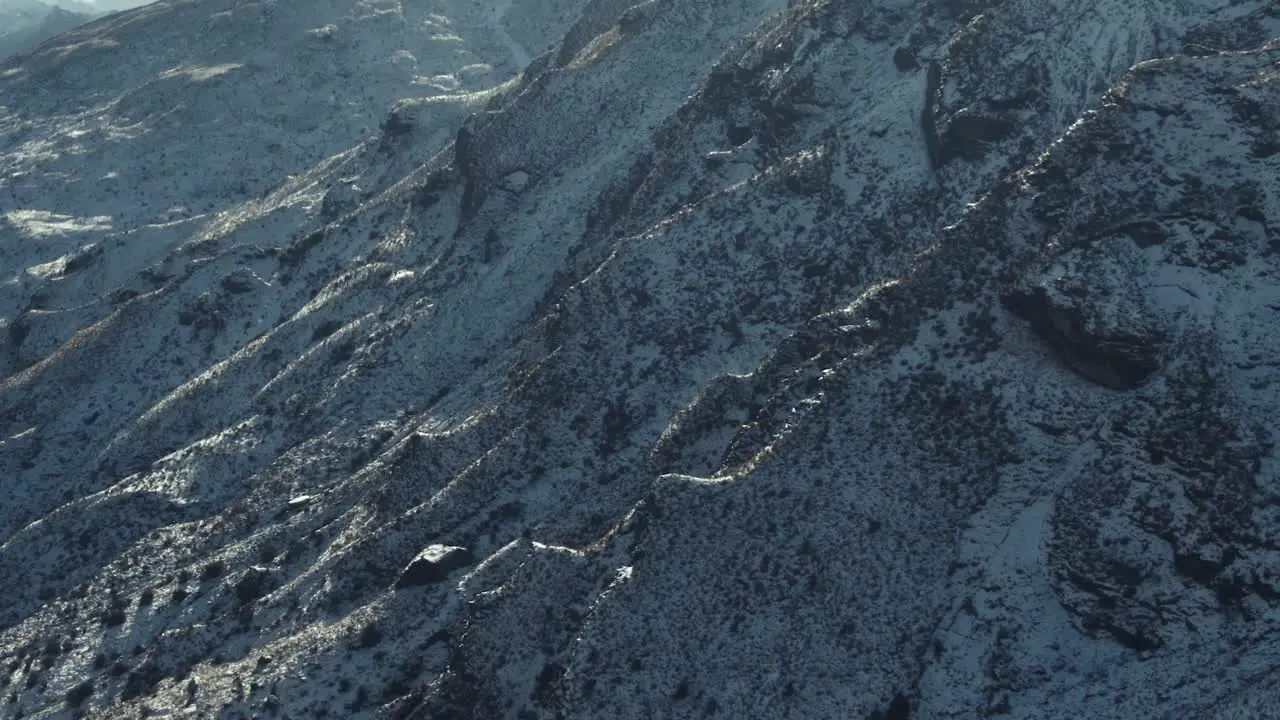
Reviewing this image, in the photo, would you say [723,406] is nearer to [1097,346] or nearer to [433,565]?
[433,565]

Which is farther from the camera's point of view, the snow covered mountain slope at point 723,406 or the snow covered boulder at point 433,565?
the snow covered boulder at point 433,565

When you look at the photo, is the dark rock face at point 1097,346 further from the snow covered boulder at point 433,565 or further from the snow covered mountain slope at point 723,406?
the snow covered boulder at point 433,565

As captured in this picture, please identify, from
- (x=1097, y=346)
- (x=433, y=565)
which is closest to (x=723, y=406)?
(x=433, y=565)

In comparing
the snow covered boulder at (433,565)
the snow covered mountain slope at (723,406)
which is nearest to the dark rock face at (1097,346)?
the snow covered mountain slope at (723,406)

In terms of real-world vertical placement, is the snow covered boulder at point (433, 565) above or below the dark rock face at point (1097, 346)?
below

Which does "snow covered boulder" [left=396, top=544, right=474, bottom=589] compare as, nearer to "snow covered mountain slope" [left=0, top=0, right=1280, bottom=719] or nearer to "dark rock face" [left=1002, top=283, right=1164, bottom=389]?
"snow covered mountain slope" [left=0, top=0, right=1280, bottom=719]

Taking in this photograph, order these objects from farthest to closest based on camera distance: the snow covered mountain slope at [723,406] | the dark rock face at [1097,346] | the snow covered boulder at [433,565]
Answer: the snow covered boulder at [433,565], the dark rock face at [1097,346], the snow covered mountain slope at [723,406]
